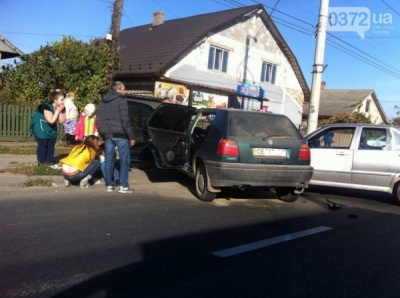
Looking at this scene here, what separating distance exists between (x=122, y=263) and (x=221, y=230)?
1.72 m

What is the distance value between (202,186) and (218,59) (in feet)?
56.8

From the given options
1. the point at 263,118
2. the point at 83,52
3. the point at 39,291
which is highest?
the point at 83,52

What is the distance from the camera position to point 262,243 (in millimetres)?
4957

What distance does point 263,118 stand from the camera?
7.20m

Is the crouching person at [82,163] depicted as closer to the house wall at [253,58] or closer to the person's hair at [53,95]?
the person's hair at [53,95]

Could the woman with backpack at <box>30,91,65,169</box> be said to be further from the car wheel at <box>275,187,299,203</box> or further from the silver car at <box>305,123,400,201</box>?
the silver car at <box>305,123,400,201</box>

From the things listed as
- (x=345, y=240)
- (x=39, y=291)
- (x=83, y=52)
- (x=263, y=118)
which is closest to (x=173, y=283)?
(x=39, y=291)

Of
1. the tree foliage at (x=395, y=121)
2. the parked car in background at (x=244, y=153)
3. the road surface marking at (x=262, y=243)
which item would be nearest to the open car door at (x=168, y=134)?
the parked car in background at (x=244, y=153)

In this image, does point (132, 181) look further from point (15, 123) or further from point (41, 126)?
point (15, 123)

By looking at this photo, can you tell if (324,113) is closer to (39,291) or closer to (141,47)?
(141,47)

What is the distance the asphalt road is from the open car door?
81cm

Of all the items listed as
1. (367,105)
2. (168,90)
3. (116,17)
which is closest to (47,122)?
(116,17)

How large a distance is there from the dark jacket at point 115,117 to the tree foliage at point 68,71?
346 inches

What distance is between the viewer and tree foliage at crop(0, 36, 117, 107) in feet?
50.9
